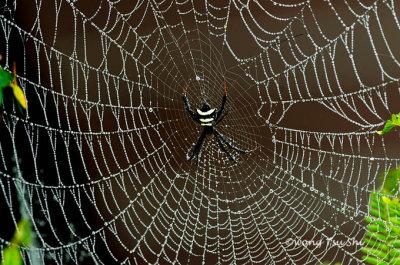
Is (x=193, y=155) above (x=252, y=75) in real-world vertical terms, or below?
below

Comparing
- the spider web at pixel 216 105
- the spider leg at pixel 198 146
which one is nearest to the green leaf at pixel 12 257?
the spider web at pixel 216 105

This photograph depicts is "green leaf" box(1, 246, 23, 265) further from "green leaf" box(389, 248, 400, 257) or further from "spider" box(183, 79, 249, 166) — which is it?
"spider" box(183, 79, 249, 166)

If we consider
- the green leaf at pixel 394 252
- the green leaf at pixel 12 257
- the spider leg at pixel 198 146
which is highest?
the spider leg at pixel 198 146

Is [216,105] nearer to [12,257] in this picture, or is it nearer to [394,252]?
[394,252]

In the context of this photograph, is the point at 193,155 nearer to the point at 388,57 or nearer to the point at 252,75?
the point at 252,75

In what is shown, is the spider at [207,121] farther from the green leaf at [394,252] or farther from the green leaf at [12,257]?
the green leaf at [12,257]

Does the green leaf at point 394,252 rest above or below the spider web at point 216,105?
below

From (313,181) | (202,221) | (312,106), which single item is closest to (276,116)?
(312,106)

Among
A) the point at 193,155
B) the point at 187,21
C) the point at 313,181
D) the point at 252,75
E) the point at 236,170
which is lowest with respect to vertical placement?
the point at 313,181

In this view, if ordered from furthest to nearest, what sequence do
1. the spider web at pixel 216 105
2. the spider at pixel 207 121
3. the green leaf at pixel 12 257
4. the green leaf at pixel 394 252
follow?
the spider at pixel 207 121 → the spider web at pixel 216 105 → the green leaf at pixel 394 252 → the green leaf at pixel 12 257
